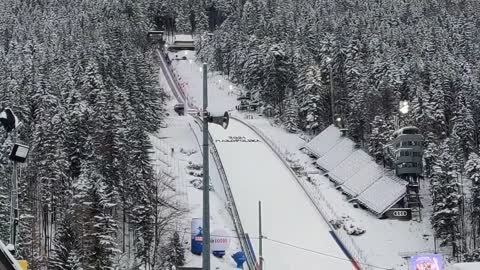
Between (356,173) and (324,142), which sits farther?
(324,142)

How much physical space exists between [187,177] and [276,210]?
11.7 metres

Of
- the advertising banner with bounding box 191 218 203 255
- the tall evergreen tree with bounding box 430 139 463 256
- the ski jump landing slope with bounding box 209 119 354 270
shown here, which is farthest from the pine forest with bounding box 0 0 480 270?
the ski jump landing slope with bounding box 209 119 354 270

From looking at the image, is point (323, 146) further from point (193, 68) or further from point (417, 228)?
point (193, 68)

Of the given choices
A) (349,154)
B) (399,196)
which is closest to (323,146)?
(349,154)

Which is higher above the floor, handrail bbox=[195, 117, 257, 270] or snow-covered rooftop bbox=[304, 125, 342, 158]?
snow-covered rooftop bbox=[304, 125, 342, 158]

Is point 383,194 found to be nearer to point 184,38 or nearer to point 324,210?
point 324,210

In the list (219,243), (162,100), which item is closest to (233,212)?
(219,243)

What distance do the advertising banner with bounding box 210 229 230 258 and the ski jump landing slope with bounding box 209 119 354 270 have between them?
2936 mm

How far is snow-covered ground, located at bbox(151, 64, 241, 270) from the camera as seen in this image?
163ft

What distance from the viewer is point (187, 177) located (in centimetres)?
6600

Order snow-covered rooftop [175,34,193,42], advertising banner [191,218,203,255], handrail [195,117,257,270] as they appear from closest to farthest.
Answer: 1. advertising banner [191,218,203,255]
2. handrail [195,117,257,270]
3. snow-covered rooftop [175,34,193,42]

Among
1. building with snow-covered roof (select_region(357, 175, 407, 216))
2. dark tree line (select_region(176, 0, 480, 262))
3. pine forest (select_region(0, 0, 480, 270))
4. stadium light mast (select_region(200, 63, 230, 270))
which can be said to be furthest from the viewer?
dark tree line (select_region(176, 0, 480, 262))

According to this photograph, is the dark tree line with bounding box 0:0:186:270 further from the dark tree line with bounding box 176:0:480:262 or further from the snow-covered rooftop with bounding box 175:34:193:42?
the snow-covered rooftop with bounding box 175:34:193:42

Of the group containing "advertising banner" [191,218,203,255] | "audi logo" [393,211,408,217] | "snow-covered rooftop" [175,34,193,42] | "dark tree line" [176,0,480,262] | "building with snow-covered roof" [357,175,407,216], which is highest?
"snow-covered rooftop" [175,34,193,42]
